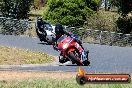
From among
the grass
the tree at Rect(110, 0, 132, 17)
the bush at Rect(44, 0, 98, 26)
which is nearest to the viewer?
the grass

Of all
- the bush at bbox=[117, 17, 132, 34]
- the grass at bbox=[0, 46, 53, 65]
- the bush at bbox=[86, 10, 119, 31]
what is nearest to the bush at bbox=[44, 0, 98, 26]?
the bush at bbox=[86, 10, 119, 31]

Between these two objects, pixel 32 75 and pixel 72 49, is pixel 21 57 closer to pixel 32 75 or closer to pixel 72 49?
pixel 32 75

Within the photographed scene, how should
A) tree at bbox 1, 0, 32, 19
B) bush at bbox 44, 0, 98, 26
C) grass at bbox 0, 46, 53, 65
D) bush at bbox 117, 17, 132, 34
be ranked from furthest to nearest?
1. tree at bbox 1, 0, 32, 19
2. bush at bbox 44, 0, 98, 26
3. bush at bbox 117, 17, 132, 34
4. grass at bbox 0, 46, 53, 65

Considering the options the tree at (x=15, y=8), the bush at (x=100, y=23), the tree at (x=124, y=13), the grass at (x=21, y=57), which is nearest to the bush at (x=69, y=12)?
the bush at (x=100, y=23)

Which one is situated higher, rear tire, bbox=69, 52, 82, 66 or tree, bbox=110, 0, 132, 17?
rear tire, bbox=69, 52, 82, 66

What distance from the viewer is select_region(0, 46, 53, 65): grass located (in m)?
19.1

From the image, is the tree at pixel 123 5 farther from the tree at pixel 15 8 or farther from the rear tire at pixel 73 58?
the rear tire at pixel 73 58

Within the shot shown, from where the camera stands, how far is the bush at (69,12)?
3806 centimetres

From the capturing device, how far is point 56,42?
9258mm

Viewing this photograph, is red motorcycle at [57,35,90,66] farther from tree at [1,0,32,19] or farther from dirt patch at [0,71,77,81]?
tree at [1,0,32,19]

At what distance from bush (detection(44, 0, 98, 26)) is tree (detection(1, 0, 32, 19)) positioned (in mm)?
4866

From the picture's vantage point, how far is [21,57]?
20094mm

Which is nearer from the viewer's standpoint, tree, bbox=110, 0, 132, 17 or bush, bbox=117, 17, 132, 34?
bush, bbox=117, 17, 132, 34

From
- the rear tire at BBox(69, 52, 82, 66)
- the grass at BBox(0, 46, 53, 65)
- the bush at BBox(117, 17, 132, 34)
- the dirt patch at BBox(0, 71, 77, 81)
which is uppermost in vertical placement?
the rear tire at BBox(69, 52, 82, 66)
